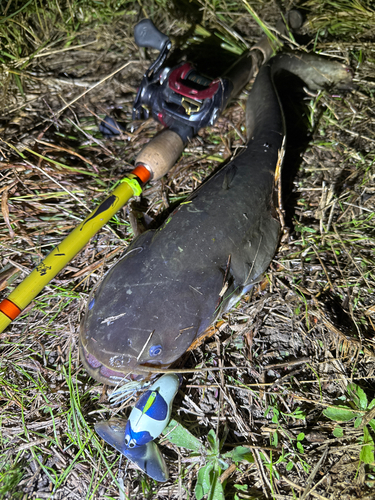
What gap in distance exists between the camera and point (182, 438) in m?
1.72

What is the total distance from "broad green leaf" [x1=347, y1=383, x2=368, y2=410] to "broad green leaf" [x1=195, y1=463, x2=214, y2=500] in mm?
775

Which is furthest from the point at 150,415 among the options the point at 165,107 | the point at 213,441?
the point at 165,107

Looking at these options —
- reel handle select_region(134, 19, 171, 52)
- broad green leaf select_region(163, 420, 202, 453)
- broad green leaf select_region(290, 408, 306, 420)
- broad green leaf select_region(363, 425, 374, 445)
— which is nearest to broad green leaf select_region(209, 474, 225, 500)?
broad green leaf select_region(163, 420, 202, 453)

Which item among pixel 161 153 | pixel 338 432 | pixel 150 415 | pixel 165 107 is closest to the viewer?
pixel 150 415

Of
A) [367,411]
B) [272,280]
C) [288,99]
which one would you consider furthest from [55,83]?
[367,411]

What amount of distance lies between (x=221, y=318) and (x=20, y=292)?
3.39ft

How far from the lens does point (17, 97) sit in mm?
2785

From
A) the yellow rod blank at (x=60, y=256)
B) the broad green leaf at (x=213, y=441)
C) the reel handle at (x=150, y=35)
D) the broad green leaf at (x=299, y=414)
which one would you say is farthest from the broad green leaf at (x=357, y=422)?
the reel handle at (x=150, y=35)

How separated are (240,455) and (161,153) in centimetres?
167

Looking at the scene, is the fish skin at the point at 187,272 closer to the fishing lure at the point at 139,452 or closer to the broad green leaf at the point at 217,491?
the fishing lure at the point at 139,452

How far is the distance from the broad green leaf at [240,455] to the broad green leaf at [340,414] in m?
0.43

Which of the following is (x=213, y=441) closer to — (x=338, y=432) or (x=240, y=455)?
(x=240, y=455)

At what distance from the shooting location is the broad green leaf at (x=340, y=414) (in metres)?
1.79

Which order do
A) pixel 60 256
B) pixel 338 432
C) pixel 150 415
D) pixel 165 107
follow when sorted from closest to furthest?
1. pixel 150 415
2. pixel 338 432
3. pixel 60 256
4. pixel 165 107
